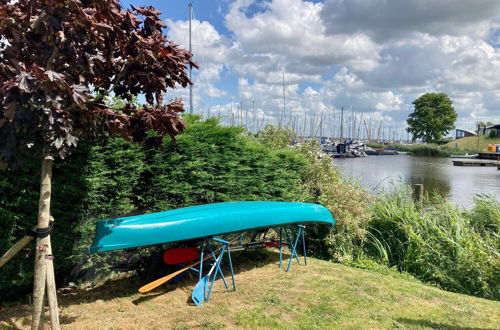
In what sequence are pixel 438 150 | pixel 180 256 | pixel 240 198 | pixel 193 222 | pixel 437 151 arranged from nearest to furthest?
pixel 193 222 < pixel 180 256 < pixel 240 198 < pixel 438 150 < pixel 437 151

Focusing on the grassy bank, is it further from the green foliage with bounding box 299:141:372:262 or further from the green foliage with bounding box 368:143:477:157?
the green foliage with bounding box 368:143:477:157

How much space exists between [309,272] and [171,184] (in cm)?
268

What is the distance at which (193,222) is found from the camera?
4730mm

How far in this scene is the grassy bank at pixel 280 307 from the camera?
4008 millimetres

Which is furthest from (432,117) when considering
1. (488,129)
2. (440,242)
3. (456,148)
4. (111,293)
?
(111,293)

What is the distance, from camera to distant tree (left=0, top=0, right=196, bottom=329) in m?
2.66

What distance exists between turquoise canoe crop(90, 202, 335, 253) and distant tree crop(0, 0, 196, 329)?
97 centimetres

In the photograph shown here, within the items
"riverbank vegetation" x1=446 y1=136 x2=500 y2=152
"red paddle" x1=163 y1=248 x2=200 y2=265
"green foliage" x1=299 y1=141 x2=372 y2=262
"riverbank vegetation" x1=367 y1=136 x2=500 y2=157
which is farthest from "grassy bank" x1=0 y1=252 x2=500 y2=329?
Answer: "riverbank vegetation" x1=446 y1=136 x2=500 y2=152

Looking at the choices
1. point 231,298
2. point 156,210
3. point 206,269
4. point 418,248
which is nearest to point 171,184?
point 156,210

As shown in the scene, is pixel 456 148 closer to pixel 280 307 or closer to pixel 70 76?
pixel 280 307

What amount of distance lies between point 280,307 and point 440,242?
→ 4.35 meters

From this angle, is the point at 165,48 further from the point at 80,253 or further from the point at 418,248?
the point at 418,248

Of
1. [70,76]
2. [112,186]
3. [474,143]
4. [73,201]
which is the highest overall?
[474,143]

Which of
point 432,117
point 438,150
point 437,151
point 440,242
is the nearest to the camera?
point 440,242
